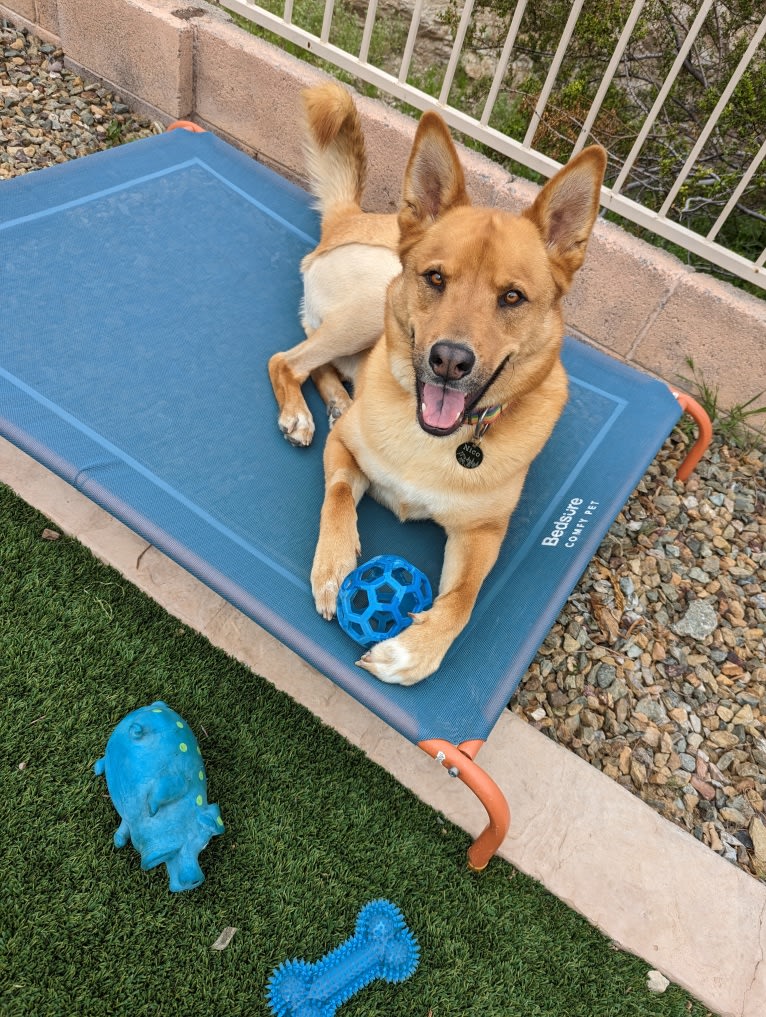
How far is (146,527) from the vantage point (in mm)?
2344

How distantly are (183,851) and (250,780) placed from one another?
348 mm

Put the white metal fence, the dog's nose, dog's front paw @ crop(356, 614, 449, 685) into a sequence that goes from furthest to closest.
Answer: the white metal fence < dog's front paw @ crop(356, 614, 449, 685) < the dog's nose

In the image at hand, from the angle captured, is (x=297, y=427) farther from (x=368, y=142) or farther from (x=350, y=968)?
(x=368, y=142)

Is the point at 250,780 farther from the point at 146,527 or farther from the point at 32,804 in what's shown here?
the point at 146,527

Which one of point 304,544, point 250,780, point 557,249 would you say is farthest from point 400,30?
point 250,780

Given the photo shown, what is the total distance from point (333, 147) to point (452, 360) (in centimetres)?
195

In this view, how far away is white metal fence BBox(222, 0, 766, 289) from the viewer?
3426mm

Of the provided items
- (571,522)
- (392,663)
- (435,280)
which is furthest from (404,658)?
(435,280)

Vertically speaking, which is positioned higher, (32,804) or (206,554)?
(206,554)

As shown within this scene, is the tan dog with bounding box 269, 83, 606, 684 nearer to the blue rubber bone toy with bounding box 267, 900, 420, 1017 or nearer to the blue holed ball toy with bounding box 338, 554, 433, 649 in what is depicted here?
the blue holed ball toy with bounding box 338, 554, 433, 649

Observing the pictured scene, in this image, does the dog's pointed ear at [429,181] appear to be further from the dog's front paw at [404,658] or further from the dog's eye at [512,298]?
A: the dog's front paw at [404,658]

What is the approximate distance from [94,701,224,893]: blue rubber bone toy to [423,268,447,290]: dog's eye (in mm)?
1576

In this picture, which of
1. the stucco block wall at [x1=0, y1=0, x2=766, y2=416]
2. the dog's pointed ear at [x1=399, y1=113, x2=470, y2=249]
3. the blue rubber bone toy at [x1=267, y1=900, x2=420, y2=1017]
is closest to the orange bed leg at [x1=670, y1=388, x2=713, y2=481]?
the stucco block wall at [x1=0, y1=0, x2=766, y2=416]

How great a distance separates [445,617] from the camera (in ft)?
7.26
